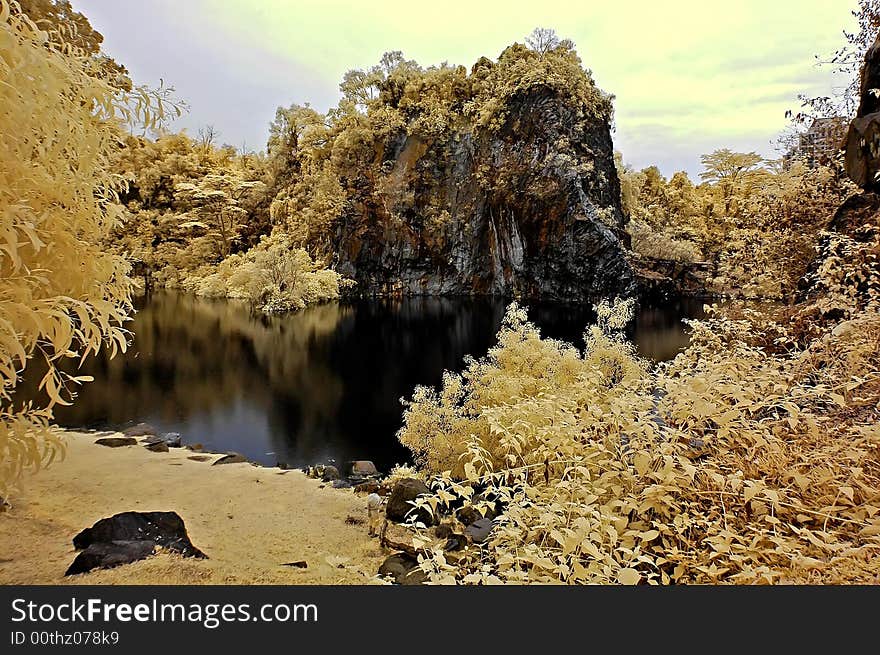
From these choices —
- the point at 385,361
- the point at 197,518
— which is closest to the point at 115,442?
the point at 197,518

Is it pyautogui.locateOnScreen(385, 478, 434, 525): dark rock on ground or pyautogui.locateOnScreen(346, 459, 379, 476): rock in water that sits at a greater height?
pyautogui.locateOnScreen(385, 478, 434, 525): dark rock on ground

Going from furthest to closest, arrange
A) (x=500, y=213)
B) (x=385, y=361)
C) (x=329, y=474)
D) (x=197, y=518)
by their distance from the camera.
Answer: (x=500, y=213) < (x=385, y=361) < (x=329, y=474) < (x=197, y=518)

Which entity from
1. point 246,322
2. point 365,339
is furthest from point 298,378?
point 246,322

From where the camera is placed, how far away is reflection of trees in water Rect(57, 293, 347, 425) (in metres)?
10.2

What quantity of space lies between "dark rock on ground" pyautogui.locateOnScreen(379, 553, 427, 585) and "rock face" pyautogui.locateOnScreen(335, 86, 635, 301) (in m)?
25.2

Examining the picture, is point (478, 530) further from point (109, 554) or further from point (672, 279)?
point (672, 279)

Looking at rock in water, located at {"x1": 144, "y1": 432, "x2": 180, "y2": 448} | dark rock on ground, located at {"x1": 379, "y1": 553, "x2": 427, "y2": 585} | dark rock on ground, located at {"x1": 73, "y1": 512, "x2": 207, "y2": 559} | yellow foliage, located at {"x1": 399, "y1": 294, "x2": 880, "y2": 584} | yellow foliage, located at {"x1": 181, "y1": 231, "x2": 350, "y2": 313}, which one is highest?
yellow foliage, located at {"x1": 181, "y1": 231, "x2": 350, "y2": 313}

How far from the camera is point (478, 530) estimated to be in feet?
14.5

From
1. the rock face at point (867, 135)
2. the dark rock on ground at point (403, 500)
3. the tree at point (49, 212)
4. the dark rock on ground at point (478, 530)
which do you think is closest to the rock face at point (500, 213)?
the rock face at point (867, 135)

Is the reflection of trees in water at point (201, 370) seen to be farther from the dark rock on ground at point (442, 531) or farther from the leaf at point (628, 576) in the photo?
the leaf at point (628, 576)

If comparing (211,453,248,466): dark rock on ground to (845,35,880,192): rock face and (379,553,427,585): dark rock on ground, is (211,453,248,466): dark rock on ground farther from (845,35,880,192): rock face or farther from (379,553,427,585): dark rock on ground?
(845,35,880,192): rock face

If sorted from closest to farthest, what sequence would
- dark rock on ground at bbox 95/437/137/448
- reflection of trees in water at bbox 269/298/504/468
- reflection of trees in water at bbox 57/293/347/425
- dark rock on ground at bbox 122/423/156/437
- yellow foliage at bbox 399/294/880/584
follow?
yellow foliage at bbox 399/294/880/584 < dark rock on ground at bbox 95/437/137/448 < dark rock on ground at bbox 122/423/156/437 < reflection of trees in water at bbox 269/298/504/468 < reflection of trees in water at bbox 57/293/347/425

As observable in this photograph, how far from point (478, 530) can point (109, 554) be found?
2.72 meters

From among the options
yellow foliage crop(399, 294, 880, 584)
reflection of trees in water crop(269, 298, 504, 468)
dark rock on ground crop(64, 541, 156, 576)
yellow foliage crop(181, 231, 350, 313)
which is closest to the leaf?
yellow foliage crop(399, 294, 880, 584)
